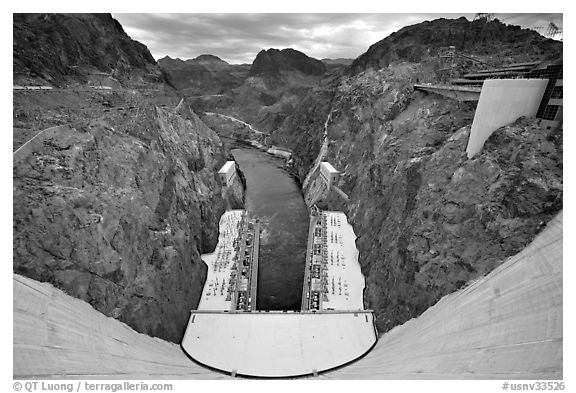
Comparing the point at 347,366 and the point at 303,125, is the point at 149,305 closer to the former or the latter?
the point at 347,366

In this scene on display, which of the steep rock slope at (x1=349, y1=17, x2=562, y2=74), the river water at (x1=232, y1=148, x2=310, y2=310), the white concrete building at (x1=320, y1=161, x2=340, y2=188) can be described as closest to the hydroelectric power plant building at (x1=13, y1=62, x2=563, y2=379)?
the river water at (x1=232, y1=148, x2=310, y2=310)

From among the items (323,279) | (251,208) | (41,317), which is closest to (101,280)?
(41,317)

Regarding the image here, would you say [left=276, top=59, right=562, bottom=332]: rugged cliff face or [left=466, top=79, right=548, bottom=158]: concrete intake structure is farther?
[left=466, top=79, right=548, bottom=158]: concrete intake structure

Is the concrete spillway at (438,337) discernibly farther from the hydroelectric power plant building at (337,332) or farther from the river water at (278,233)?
the river water at (278,233)

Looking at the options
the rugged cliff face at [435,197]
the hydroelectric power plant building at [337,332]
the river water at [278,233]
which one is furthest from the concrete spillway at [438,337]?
the river water at [278,233]

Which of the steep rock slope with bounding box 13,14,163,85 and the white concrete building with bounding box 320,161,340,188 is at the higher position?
the steep rock slope with bounding box 13,14,163,85

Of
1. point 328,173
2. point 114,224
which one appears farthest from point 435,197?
point 328,173

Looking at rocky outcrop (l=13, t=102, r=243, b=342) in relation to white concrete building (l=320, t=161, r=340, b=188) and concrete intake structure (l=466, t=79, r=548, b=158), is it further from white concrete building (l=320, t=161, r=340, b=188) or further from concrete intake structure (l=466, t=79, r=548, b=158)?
concrete intake structure (l=466, t=79, r=548, b=158)
